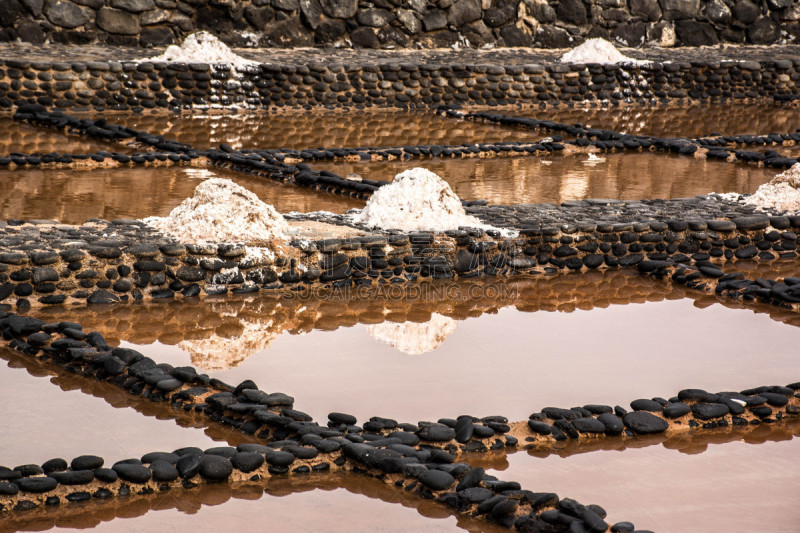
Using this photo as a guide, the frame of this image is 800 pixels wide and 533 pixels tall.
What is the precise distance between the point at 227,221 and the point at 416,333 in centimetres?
138

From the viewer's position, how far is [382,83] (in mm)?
13672

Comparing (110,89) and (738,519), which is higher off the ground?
(110,89)

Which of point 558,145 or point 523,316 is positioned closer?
point 523,316

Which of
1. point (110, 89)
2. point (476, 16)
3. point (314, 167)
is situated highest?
point (476, 16)

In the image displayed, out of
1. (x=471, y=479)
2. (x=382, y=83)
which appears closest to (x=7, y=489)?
(x=471, y=479)

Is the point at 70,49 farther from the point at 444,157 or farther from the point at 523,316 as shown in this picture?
the point at 523,316

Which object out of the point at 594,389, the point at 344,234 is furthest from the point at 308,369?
the point at 344,234

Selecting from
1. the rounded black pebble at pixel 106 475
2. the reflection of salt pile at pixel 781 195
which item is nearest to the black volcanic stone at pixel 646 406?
the rounded black pebble at pixel 106 475

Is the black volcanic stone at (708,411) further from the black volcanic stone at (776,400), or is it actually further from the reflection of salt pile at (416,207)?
the reflection of salt pile at (416,207)

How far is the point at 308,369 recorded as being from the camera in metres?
4.61

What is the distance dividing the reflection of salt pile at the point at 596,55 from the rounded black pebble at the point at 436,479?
1254 centimetres

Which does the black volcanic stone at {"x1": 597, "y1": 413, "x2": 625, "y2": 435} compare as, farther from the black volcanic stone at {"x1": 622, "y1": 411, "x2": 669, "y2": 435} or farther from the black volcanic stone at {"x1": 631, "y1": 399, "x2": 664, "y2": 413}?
the black volcanic stone at {"x1": 631, "y1": 399, "x2": 664, "y2": 413}

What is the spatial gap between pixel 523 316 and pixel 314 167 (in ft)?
14.4

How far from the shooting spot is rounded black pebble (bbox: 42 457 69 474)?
3.40 meters
